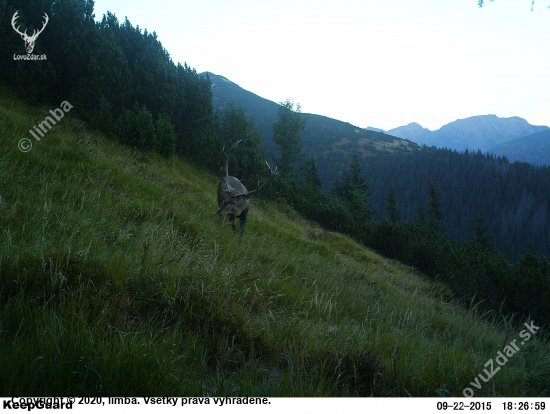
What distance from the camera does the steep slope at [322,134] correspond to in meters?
104

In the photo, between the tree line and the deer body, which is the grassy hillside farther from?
the tree line

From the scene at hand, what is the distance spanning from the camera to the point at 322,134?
114 m

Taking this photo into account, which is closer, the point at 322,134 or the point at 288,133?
the point at 288,133

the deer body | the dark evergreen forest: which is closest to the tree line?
the deer body

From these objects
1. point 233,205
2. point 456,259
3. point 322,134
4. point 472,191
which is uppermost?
point 322,134

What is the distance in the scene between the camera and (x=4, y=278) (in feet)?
7.24

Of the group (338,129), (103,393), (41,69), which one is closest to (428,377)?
(103,393)

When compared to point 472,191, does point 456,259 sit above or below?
below

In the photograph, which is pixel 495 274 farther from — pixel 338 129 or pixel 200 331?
pixel 338 129

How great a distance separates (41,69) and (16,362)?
13.2m

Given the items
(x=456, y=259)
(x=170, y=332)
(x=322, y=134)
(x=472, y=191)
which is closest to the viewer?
(x=170, y=332)

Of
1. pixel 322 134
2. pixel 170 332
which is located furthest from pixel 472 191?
pixel 170 332

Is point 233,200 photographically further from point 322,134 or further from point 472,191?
point 322,134

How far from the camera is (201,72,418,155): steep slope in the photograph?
4099 inches
